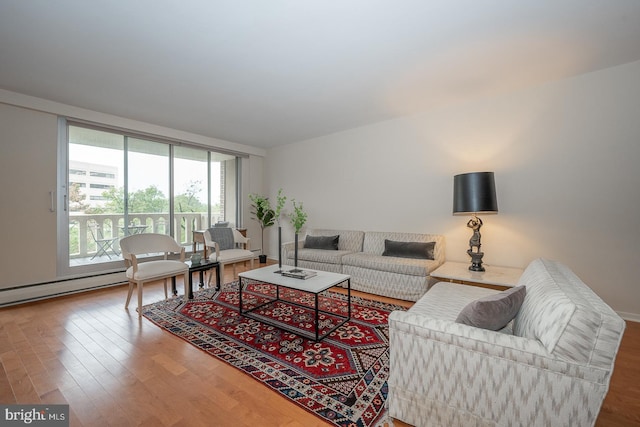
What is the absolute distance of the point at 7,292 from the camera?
3.26 meters

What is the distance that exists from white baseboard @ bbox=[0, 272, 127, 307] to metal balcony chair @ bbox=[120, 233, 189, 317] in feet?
3.23

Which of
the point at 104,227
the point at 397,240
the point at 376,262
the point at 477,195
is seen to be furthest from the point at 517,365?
the point at 104,227

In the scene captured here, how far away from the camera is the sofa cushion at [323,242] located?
14.9 ft

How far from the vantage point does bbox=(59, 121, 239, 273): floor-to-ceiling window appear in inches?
157

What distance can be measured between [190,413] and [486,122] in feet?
14.1

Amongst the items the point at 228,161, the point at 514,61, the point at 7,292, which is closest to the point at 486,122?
the point at 514,61

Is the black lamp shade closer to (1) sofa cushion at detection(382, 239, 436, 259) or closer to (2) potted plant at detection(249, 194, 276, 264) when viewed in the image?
(1) sofa cushion at detection(382, 239, 436, 259)

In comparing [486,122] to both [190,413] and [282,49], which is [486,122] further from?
[190,413]

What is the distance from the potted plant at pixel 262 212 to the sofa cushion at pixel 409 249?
2936 mm

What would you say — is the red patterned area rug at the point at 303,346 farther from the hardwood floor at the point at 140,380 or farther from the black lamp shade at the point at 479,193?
the black lamp shade at the point at 479,193

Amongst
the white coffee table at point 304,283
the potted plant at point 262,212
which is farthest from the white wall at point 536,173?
the potted plant at point 262,212

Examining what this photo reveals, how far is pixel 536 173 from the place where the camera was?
3.21m

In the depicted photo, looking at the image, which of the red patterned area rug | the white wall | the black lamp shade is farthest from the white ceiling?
the red patterned area rug

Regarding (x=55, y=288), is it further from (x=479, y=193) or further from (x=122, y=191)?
(x=479, y=193)
